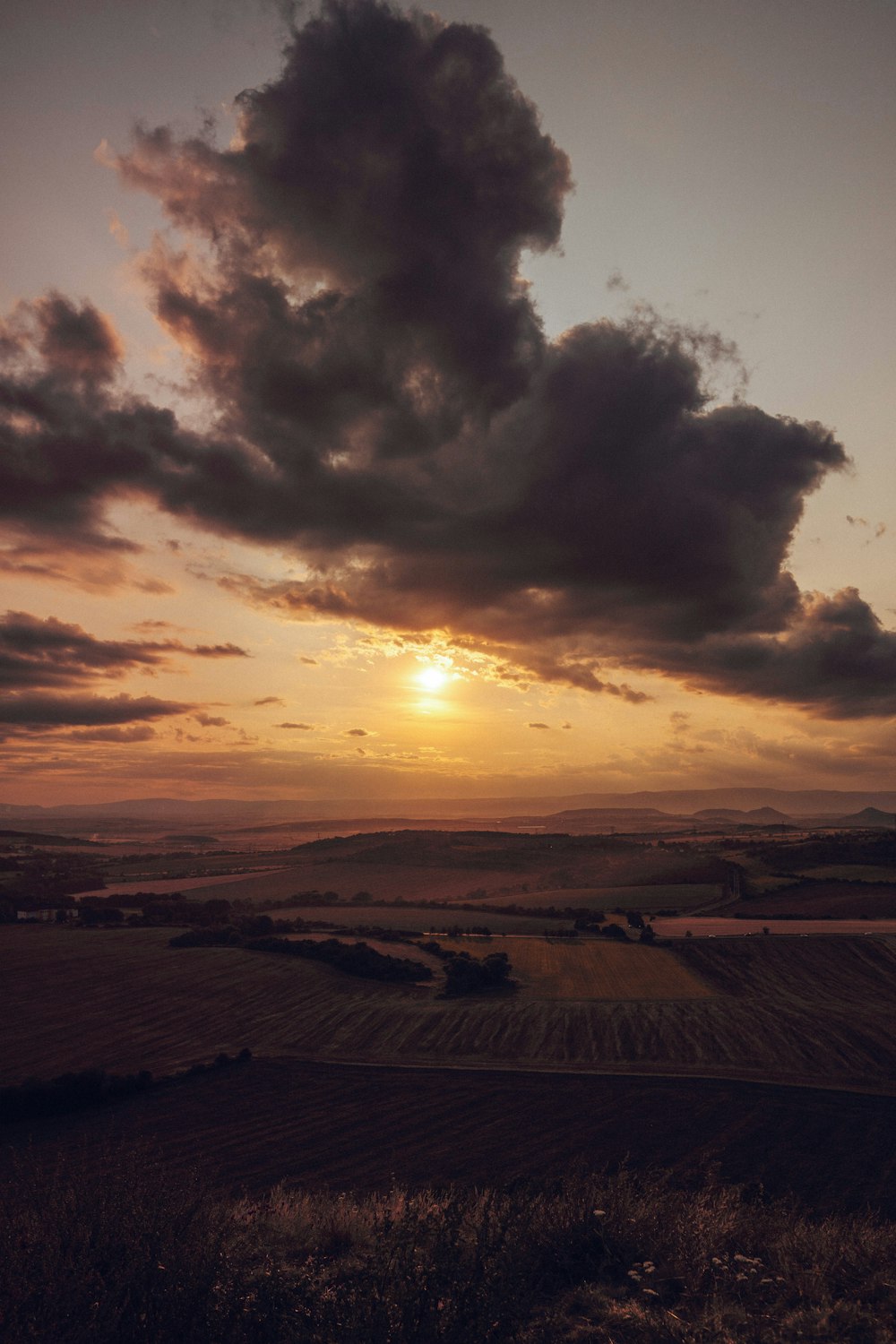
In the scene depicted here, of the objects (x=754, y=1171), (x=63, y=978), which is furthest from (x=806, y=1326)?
(x=63, y=978)

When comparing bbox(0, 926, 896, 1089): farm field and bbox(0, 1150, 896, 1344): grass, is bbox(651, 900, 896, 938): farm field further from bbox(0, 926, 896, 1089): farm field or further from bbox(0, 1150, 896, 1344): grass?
bbox(0, 1150, 896, 1344): grass

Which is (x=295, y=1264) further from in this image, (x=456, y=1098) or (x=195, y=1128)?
(x=456, y=1098)

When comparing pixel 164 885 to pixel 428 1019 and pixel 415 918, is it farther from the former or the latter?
pixel 428 1019

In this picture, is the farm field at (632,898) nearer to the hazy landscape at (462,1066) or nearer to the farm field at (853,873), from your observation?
the hazy landscape at (462,1066)

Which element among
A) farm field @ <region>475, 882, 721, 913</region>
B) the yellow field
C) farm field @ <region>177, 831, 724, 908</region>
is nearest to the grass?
the yellow field

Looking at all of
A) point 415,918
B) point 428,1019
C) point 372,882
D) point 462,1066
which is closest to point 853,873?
point 415,918

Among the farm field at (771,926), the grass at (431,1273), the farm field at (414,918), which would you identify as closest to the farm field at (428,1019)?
the farm field at (771,926)

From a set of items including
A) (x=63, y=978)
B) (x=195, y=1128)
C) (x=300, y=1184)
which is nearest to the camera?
(x=300, y=1184)
